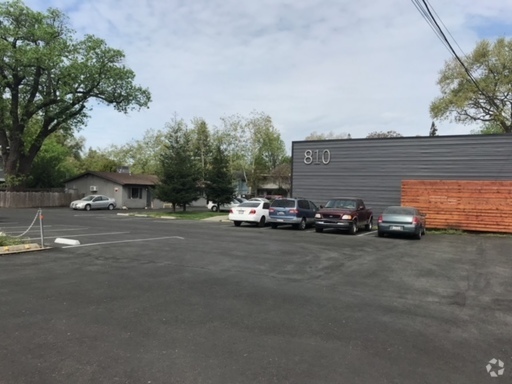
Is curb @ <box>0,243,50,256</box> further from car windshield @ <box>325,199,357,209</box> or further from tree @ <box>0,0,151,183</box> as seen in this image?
tree @ <box>0,0,151,183</box>

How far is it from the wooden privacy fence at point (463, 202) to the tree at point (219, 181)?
16673mm

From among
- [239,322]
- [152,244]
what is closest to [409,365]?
[239,322]

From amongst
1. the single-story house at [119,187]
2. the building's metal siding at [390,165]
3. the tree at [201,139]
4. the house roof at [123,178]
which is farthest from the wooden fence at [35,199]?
the building's metal siding at [390,165]

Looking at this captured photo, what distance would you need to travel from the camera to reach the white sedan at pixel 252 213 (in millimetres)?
23203

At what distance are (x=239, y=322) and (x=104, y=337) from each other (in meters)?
1.73

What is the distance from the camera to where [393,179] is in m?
25.4

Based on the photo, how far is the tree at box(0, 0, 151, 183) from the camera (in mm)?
38781

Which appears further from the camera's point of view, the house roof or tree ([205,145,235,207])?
the house roof

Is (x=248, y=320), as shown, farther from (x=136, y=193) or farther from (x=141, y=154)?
(x=141, y=154)

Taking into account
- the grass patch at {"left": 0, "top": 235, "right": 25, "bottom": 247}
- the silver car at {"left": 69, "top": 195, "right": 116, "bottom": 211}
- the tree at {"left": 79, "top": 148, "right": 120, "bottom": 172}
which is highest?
the tree at {"left": 79, "top": 148, "right": 120, "bottom": 172}

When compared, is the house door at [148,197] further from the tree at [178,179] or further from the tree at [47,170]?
the tree at [178,179]

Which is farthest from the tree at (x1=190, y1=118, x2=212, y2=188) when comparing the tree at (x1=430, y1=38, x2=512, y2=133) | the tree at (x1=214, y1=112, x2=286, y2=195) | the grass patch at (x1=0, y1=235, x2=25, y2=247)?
the grass patch at (x1=0, y1=235, x2=25, y2=247)

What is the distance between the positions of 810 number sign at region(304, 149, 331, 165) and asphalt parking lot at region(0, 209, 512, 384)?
16769mm

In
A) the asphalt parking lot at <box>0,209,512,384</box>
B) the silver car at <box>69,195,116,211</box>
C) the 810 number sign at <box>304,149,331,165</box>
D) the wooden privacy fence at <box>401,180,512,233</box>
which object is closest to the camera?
the asphalt parking lot at <box>0,209,512,384</box>
